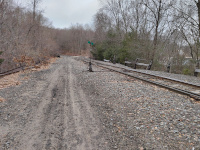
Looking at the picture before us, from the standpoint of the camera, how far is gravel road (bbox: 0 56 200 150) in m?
3.30

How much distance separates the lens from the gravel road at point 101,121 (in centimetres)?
330

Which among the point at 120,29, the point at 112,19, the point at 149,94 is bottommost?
the point at 149,94

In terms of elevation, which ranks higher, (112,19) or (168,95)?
(112,19)

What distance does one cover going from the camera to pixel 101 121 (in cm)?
438

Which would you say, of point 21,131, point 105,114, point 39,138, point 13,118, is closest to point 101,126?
point 105,114

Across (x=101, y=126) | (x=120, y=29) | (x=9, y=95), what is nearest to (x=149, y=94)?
(x=101, y=126)

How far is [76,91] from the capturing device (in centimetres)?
744

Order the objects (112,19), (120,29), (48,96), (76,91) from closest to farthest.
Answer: (48,96)
(76,91)
(120,29)
(112,19)

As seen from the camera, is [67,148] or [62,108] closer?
[67,148]

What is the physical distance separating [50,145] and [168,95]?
4977mm

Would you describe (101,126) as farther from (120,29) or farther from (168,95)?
(120,29)

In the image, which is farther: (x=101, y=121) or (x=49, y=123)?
(x=101, y=121)

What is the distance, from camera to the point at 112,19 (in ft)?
A: 109

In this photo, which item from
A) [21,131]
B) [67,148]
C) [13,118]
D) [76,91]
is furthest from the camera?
[76,91]
